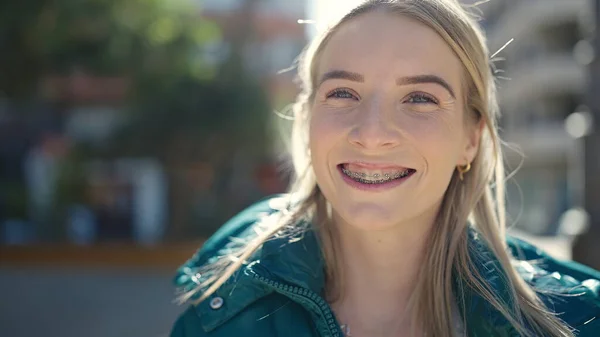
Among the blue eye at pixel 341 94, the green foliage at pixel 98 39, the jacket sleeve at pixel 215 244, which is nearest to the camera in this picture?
the blue eye at pixel 341 94

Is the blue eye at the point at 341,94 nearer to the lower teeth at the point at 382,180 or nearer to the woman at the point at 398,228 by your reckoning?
the woman at the point at 398,228

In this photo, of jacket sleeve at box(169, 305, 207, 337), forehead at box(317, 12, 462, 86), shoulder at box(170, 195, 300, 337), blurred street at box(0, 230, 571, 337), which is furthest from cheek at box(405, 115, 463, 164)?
blurred street at box(0, 230, 571, 337)

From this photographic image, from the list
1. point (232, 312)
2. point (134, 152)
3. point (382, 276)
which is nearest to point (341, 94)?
point (382, 276)

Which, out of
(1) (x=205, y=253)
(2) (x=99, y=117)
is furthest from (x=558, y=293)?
(2) (x=99, y=117)

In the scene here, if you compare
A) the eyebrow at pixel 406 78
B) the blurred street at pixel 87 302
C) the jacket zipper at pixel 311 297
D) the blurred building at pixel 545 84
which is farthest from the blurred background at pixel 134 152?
the blurred building at pixel 545 84

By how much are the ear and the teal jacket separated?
0.76 ft

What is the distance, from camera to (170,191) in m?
15.4

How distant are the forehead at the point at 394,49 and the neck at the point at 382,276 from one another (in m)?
0.44

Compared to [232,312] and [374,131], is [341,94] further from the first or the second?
[232,312]

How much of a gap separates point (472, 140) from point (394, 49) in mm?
407

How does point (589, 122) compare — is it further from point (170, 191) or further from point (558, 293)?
point (170, 191)

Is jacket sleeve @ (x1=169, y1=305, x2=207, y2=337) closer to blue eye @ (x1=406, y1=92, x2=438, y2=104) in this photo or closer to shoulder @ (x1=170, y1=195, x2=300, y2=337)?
shoulder @ (x1=170, y1=195, x2=300, y2=337)

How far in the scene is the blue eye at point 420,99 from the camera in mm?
1854

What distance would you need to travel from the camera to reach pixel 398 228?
1.96 m
